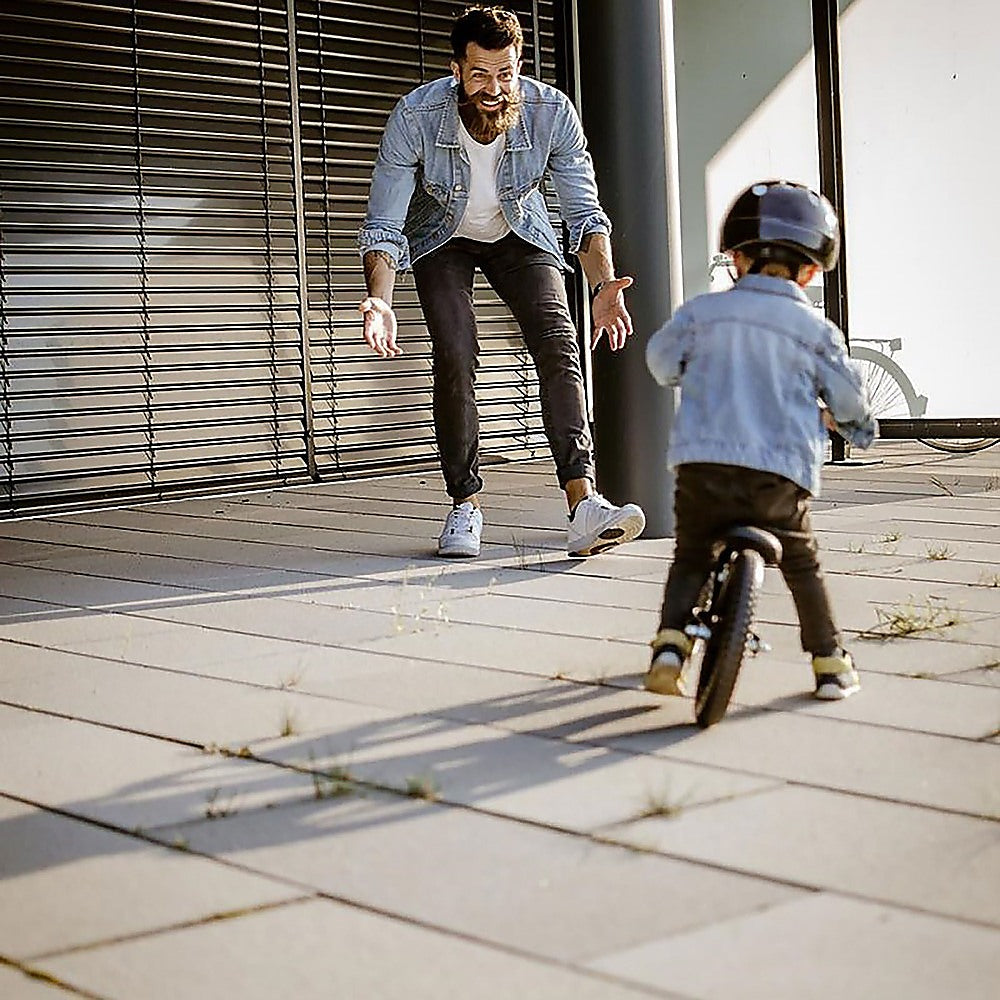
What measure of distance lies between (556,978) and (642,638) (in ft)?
6.63

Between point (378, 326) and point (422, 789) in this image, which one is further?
point (378, 326)

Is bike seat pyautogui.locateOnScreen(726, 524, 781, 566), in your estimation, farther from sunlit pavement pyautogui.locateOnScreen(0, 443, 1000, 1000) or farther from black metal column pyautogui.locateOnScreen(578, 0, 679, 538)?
black metal column pyautogui.locateOnScreen(578, 0, 679, 538)

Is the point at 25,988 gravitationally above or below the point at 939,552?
below

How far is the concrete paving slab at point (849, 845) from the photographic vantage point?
2.15 m

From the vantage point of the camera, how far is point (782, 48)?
9.79m

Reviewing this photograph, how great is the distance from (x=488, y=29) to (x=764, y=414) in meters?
2.18

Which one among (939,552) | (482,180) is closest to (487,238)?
(482,180)

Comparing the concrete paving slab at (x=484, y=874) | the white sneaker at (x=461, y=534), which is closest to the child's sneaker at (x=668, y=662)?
the concrete paving slab at (x=484, y=874)

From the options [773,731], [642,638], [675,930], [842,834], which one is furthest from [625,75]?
[675,930]

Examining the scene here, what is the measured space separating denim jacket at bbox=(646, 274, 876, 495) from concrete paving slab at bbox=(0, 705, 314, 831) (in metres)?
1.01

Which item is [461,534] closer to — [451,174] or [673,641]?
[451,174]

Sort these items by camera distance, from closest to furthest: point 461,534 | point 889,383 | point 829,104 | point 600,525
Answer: point 600,525, point 461,534, point 829,104, point 889,383

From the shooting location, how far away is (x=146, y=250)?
8102 mm

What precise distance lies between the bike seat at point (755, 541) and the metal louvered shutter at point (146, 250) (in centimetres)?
485
